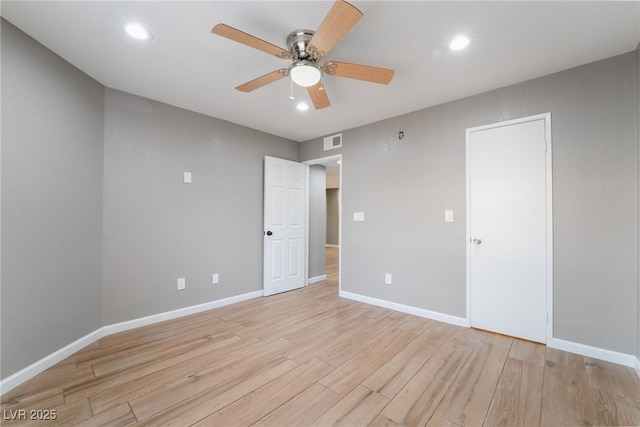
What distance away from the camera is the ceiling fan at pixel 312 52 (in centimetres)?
144

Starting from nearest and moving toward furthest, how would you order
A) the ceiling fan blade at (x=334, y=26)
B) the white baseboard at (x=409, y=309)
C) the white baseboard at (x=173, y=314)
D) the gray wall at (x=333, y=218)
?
the ceiling fan blade at (x=334, y=26) → the white baseboard at (x=173, y=314) → the white baseboard at (x=409, y=309) → the gray wall at (x=333, y=218)

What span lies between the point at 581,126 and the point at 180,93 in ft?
12.6

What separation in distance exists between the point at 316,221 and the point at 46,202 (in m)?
3.48

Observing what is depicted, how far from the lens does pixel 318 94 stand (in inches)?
85.3

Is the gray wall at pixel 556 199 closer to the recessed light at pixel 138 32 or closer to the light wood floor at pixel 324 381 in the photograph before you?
the light wood floor at pixel 324 381

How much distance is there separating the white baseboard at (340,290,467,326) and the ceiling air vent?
2268 mm

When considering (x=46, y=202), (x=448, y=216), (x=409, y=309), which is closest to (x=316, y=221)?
(x=409, y=309)

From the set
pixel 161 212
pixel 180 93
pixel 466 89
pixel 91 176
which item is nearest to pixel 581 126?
pixel 466 89

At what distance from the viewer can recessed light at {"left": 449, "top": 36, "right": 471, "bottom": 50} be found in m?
1.88

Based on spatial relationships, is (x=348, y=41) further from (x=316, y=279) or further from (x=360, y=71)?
(x=316, y=279)

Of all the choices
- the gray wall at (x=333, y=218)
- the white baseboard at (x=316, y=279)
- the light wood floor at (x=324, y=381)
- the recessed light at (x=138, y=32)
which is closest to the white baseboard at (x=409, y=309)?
the light wood floor at (x=324, y=381)

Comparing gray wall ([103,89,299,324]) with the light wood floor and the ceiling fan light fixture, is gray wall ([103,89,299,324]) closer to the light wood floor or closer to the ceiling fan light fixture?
the light wood floor

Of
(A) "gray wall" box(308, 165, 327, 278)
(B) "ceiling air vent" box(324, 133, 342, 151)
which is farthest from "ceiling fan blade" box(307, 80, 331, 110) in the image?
(A) "gray wall" box(308, 165, 327, 278)

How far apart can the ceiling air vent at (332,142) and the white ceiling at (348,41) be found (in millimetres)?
1136
